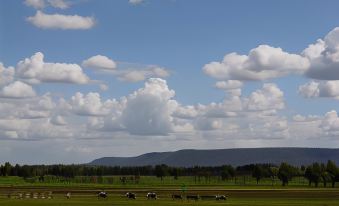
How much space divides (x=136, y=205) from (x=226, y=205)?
12118 mm

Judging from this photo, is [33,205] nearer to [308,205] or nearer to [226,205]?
[226,205]

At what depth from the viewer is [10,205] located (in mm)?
78438

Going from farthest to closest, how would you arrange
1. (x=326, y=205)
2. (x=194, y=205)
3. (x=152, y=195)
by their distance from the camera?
1. (x=152, y=195)
2. (x=194, y=205)
3. (x=326, y=205)

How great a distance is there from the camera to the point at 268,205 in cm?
7856

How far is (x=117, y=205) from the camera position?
81125mm

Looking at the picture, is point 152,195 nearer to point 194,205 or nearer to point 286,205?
point 194,205

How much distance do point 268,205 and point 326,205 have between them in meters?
7.41

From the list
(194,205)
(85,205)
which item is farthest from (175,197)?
(85,205)

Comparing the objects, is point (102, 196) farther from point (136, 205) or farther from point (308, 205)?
point (308, 205)

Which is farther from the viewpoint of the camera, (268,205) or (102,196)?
(102,196)

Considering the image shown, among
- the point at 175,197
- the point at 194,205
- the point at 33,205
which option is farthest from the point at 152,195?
the point at 33,205

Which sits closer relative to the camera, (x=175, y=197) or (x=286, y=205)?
(x=286, y=205)

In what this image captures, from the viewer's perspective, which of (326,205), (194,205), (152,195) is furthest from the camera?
(152,195)

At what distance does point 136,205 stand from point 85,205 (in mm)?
6761
